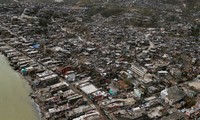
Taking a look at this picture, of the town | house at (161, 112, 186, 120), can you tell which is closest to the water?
the town

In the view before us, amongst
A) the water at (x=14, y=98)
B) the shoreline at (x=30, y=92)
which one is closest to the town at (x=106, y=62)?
the shoreline at (x=30, y=92)

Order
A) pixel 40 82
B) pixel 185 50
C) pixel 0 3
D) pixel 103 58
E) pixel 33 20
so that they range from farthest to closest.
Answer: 1. pixel 0 3
2. pixel 33 20
3. pixel 185 50
4. pixel 103 58
5. pixel 40 82

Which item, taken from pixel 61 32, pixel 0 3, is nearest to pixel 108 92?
pixel 61 32

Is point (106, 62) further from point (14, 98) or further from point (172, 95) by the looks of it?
point (14, 98)

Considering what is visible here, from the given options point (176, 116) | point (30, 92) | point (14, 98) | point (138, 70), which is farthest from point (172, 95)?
point (14, 98)

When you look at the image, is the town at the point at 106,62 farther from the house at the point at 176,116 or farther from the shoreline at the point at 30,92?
the shoreline at the point at 30,92

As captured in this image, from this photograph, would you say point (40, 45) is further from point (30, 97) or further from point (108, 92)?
point (108, 92)

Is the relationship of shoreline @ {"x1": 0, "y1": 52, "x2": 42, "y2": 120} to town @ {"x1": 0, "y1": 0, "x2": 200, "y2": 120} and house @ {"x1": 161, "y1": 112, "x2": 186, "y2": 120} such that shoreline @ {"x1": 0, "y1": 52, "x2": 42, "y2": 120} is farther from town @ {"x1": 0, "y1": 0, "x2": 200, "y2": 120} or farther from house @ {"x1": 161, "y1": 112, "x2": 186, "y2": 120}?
house @ {"x1": 161, "y1": 112, "x2": 186, "y2": 120}
